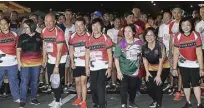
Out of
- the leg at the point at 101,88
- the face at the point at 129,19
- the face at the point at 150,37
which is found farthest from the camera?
the face at the point at 129,19

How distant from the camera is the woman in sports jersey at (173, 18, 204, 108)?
7039 millimetres

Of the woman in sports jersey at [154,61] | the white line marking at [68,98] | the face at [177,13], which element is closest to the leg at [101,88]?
the woman in sports jersey at [154,61]

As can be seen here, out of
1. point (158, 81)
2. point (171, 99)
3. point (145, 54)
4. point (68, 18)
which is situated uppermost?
point (68, 18)

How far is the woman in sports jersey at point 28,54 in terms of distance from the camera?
24.7 feet

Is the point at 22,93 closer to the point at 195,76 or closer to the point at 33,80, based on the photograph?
the point at 33,80

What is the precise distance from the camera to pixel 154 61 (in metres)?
7.35

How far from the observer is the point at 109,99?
332 inches

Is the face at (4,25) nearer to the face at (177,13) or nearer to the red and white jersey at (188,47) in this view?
the red and white jersey at (188,47)

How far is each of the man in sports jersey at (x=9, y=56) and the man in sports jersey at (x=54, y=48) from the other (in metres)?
0.72

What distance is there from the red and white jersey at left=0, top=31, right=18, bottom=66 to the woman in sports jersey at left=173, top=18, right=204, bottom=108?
3308 mm

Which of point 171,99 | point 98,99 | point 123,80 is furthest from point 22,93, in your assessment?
point 171,99

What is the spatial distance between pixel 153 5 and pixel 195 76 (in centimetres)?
5533

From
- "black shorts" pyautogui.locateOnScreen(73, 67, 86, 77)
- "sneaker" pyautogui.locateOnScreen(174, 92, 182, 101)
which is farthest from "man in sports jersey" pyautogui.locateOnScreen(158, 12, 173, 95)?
"black shorts" pyautogui.locateOnScreen(73, 67, 86, 77)

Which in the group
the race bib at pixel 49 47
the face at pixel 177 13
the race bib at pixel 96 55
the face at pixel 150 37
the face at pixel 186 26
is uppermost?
the face at pixel 177 13
